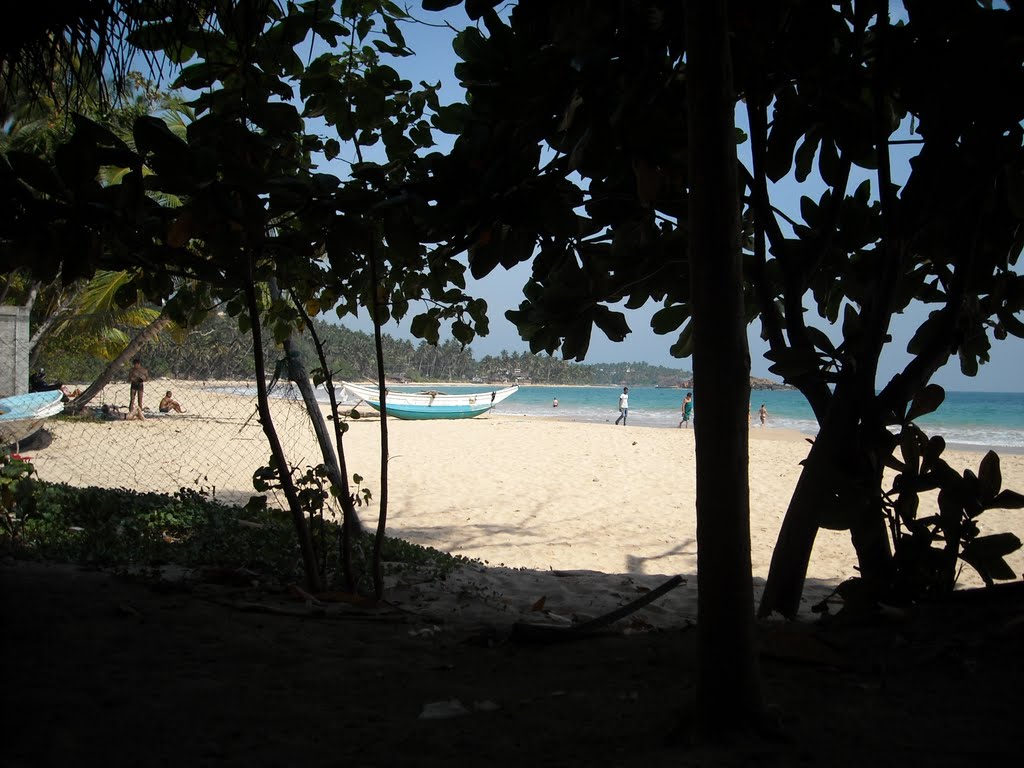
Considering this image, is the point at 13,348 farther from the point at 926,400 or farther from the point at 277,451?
the point at 926,400

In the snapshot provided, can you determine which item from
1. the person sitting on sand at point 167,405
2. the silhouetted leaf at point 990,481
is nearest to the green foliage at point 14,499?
the silhouetted leaf at point 990,481

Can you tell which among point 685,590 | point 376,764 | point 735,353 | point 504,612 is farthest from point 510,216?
point 685,590

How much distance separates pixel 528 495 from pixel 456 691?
8293 millimetres

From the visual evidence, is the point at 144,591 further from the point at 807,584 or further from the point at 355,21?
the point at 807,584

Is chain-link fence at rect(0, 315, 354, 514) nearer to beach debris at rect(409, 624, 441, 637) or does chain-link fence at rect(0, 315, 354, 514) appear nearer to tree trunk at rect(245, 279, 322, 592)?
tree trunk at rect(245, 279, 322, 592)

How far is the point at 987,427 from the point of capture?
3678 cm

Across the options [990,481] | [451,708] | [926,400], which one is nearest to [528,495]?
[926,400]

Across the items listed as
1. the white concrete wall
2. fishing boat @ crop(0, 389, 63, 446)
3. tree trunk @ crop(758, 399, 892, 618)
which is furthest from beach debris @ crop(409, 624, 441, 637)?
the white concrete wall

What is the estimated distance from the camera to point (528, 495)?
1050 cm

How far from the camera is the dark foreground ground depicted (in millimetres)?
1675

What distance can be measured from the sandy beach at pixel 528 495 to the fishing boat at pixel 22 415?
478 millimetres

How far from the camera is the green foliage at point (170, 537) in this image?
398 cm

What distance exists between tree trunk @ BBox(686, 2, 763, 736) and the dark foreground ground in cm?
15

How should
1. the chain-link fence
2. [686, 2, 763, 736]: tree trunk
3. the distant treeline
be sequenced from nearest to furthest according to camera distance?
[686, 2, 763, 736]: tree trunk < the chain-link fence < the distant treeline
